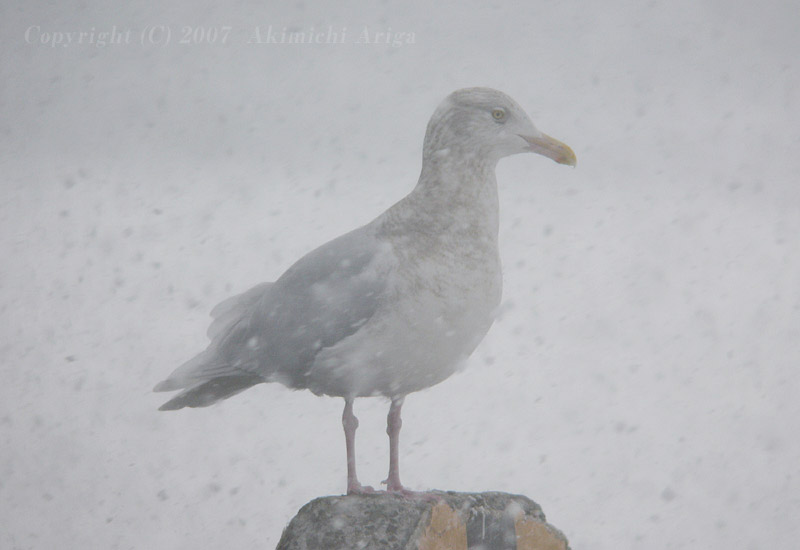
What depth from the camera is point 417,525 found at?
3131 mm

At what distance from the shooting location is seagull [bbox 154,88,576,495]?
339 centimetres

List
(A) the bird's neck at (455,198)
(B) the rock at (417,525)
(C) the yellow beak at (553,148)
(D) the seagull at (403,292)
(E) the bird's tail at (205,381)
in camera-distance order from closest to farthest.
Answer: (B) the rock at (417,525)
(D) the seagull at (403,292)
(A) the bird's neck at (455,198)
(C) the yellow beak at (553,148)
(E) the bird's tail at (205,381)

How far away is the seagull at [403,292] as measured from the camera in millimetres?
3391

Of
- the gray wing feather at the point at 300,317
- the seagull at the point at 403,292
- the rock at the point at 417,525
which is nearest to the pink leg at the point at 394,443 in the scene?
the seagull at the point at 403,292

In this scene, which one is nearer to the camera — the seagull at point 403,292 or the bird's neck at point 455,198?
the seagull at point 403,292

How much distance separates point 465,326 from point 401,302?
0.28 metres

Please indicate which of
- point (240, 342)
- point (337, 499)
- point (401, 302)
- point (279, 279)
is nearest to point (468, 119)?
point (401, 302)

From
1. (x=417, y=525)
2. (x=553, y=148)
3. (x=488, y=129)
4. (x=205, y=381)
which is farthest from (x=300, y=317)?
(x=553, y=148)

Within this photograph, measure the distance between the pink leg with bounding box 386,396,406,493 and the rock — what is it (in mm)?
230

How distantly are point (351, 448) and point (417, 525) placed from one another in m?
0.55

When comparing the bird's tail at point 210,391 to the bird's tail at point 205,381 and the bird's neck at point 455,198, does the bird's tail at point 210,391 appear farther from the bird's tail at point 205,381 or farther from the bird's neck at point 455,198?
the bird's neck at point 455,198

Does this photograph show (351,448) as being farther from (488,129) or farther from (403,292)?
(488,129)

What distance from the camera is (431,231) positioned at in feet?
11.5

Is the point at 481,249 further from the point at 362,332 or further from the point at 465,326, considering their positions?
the point at 362,332
